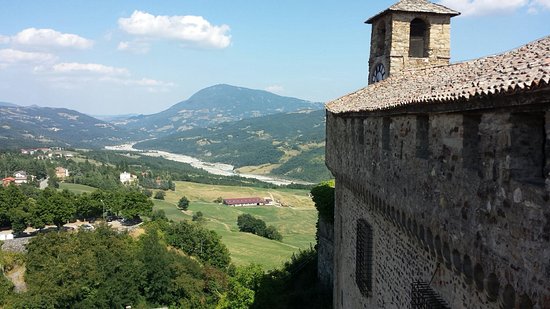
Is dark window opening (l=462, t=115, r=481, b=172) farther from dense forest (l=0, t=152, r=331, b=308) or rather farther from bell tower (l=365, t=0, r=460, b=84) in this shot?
dense forest (l=0, t=152, r=331, b=308)

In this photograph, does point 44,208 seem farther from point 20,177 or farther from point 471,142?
point 20,177

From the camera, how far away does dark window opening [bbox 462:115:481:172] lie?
5273mm

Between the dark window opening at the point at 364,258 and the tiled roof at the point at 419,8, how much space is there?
9.51 m

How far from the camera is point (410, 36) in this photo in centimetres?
1925

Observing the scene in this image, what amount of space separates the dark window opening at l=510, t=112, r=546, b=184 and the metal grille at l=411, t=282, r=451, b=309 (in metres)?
2.80

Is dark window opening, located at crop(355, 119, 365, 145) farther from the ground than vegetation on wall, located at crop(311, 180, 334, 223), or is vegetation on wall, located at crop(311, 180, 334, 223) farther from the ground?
dark window opening, located at crop(355, 119, 365, 145)

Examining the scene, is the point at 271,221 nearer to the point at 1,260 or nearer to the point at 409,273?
the point at 1,260

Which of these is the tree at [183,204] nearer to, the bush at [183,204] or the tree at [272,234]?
the bush at [183,204]

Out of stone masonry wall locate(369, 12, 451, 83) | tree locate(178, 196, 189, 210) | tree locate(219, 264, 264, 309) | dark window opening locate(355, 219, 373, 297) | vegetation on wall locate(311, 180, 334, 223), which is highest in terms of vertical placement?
stone masonry wall locate(369, 12, 451, 83)

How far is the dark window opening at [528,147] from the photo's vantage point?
14.5 ft

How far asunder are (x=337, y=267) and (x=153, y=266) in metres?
40.7

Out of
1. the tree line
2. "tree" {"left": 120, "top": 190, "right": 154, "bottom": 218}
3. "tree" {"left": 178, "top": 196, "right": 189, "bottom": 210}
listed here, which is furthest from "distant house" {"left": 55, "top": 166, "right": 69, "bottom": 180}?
the tree line

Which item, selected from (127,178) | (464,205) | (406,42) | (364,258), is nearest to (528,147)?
(464,205)

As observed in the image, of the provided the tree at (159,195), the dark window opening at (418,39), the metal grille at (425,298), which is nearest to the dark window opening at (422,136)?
the metal grille at (425,298)
